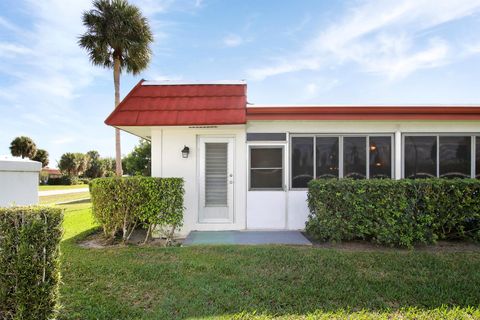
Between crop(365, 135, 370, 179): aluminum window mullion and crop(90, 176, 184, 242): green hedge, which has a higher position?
crop(365, 135, 370, 179): aluminum window mullion

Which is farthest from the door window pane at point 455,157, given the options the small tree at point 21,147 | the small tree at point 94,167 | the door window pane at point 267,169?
the small tree at point 94,167

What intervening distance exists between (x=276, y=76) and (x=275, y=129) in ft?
19.3

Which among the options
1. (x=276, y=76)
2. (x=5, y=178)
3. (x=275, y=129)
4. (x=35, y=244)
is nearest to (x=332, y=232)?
(x=275, y=129)

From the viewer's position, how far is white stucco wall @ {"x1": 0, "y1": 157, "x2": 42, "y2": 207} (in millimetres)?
2908

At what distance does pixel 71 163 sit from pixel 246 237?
4803 centimetres

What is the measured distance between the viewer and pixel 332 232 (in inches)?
223

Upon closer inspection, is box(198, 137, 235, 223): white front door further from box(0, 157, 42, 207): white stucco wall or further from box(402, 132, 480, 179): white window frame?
box(402, 132, 480, 179): white window frame

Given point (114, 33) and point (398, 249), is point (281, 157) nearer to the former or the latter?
point (398, 249)

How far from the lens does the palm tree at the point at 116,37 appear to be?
14516mm

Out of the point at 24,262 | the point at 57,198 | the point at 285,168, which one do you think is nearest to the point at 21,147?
the point at 57,198

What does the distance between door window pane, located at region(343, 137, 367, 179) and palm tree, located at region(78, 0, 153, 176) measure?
11910 mm

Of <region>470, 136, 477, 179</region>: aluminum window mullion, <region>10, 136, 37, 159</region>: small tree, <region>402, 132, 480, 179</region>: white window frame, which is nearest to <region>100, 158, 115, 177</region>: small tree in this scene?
<region>10, 136, 37, 159</region>: small tree

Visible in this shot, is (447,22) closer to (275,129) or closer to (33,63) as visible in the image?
(275,129)

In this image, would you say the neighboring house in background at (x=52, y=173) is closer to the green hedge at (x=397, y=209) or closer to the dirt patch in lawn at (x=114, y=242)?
the dirt patch in lawn at (x=114, y=242)
